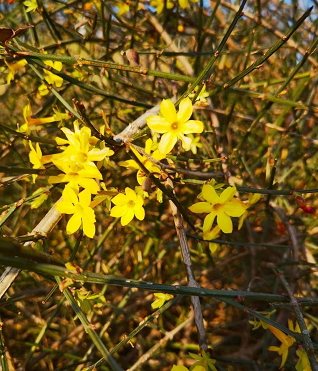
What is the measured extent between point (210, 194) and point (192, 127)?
22 centimetres

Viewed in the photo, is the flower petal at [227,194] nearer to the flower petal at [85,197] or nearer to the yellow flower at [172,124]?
the yellow flower at [172,124]

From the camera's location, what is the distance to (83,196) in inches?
42.1

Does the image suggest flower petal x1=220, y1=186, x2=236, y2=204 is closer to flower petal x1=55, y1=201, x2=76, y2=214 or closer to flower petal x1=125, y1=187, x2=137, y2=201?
flower petal x1=125, y1=187, x2=137, y2=201

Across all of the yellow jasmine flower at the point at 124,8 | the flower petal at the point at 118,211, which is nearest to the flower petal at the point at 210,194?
the flower petal at the point at 118,211

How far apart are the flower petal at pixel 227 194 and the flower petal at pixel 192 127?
211 millimetres

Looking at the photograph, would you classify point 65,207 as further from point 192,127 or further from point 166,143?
point 192,127

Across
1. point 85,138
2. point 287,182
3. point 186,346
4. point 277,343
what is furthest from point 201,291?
point 287,182

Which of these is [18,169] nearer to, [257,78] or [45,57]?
[45,57]

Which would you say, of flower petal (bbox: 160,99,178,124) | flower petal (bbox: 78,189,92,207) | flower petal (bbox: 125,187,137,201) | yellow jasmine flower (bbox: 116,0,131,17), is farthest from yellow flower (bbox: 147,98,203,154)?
yellow jasmine flower (bbox: 116,0,131,17)

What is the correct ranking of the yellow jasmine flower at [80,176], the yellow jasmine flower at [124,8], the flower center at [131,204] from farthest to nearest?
1. the yellow jasmine flower at [124,8]
2. the flower center at [131,204]
3. the yellow jasmine flower at [80,176]

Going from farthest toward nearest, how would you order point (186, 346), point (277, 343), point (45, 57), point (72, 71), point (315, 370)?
1. point (277, 343)
2. point (186, 346)
3. point (72, 71)
4. point (45, 57)
5. point (315, 370)

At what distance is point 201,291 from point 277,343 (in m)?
1.50

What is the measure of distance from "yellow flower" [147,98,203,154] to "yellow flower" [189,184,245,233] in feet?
0.59

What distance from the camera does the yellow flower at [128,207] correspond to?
1096mm
